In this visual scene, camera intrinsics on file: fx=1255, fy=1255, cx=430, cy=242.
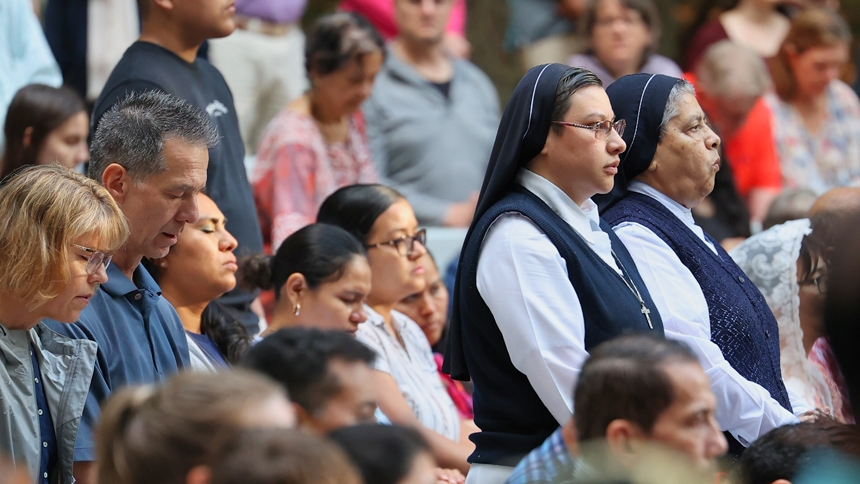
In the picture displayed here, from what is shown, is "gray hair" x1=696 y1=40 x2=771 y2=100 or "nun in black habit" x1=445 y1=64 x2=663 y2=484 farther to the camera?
"gray hair" x1=696 y1=40 x2=771 y2=100

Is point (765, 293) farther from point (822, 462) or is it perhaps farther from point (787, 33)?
point (787, 33)

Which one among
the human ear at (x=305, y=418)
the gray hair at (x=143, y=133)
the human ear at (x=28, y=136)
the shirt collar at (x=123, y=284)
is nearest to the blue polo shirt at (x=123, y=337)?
the shirt collar at (x=123, y=284)

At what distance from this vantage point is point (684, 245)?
385 centimetres

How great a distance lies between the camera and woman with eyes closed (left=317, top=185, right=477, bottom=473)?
4637 mm

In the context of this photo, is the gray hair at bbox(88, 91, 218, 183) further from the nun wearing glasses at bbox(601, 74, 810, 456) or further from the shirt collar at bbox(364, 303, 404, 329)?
the nun wearing glasses at bbox(601, 74, 810, 456)

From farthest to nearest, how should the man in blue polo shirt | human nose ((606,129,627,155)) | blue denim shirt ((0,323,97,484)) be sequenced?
human nose ((606,129,627,155))
the man in blue polo shirt
blue denim shirt ((0,323,97,484))

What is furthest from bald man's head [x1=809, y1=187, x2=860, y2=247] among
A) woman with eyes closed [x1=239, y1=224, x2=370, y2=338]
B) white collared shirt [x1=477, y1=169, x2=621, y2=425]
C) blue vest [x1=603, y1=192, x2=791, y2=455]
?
woman with eyes closed [x1=239, y1=224, x2=370, y2=338]

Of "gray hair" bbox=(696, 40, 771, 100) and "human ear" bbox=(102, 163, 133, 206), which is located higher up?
"human ear" bbox=(102, 163, 133, 206)

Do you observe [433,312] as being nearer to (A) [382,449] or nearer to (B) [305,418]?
(B) [305,418]

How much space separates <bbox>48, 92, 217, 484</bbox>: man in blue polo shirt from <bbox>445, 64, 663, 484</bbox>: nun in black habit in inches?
32.1

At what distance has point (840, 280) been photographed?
107 inches

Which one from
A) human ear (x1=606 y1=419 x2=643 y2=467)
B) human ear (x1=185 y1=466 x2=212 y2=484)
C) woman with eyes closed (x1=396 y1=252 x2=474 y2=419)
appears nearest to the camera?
human ear (x1=185 y1=466 x2=212 y2=484)

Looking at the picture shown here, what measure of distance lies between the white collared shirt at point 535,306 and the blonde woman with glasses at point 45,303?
100 centimetres

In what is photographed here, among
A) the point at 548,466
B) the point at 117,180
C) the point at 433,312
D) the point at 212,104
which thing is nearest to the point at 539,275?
the point at 548,466
